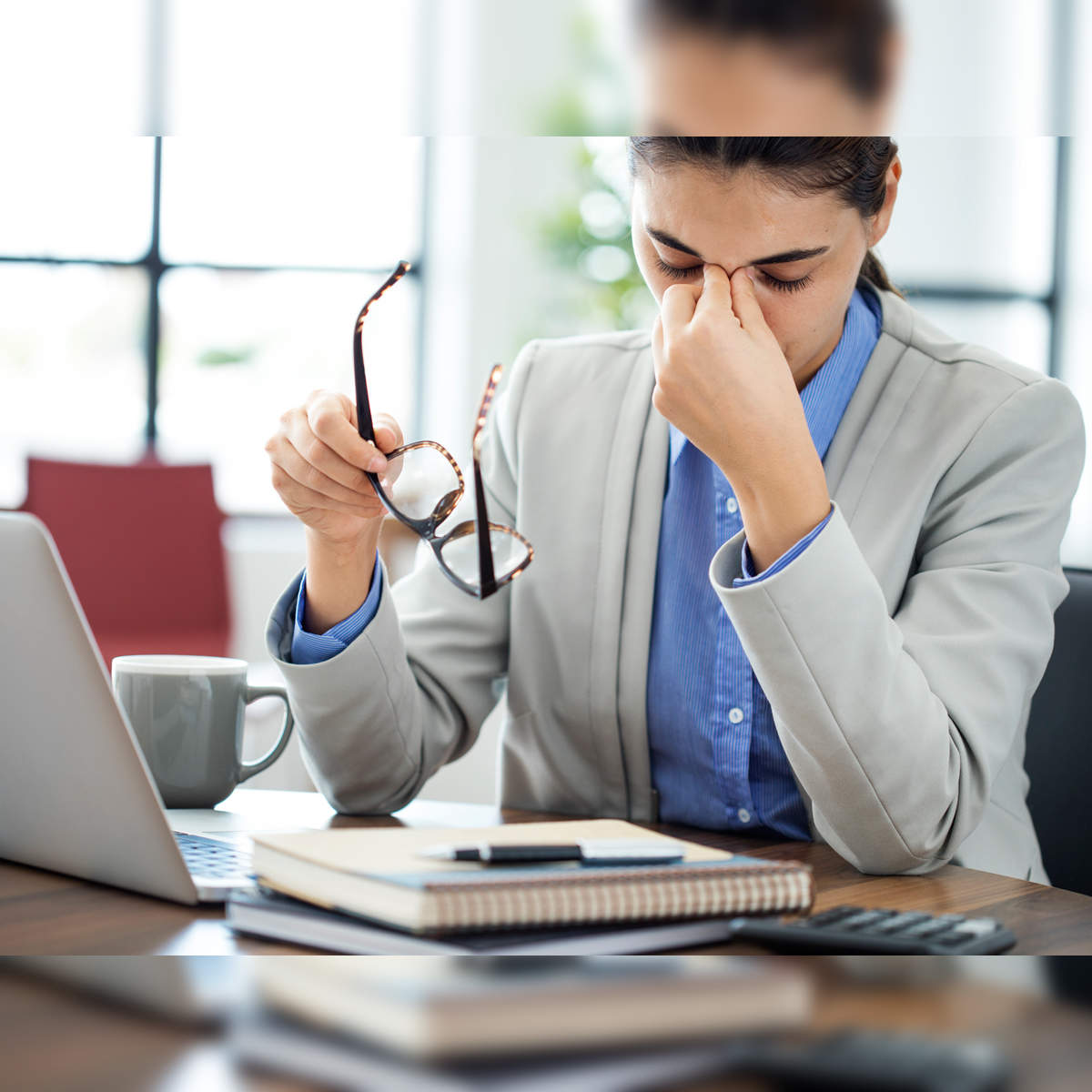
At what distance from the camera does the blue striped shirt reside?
98cm

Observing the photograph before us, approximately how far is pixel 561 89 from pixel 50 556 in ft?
1.12

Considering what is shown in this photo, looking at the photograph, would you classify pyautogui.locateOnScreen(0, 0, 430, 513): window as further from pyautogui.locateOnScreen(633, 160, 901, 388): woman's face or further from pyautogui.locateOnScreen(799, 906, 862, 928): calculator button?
pyautogui.locateOnScreen(799, 906, 862, 928): calculator button

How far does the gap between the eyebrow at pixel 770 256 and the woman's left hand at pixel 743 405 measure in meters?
0.01

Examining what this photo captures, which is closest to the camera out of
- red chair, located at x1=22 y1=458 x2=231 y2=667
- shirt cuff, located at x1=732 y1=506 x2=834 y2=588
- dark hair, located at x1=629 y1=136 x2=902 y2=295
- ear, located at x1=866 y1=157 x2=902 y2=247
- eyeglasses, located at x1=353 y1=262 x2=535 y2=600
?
dark hair, located at x1=629 y1=136 x2=902 y2=295

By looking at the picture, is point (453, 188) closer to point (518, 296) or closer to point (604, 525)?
point (518, 296)

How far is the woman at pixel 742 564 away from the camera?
75 cm

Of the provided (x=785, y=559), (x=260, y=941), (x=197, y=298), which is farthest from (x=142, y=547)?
(x=260, y=941)

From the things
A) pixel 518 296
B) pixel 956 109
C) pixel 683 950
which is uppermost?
pixel 518 296

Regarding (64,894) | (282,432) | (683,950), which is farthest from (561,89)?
(282,432)

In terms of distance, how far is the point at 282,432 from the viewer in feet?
2.90

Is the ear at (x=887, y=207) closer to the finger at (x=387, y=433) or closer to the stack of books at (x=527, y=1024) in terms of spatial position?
the finger at (x=387, y=433)

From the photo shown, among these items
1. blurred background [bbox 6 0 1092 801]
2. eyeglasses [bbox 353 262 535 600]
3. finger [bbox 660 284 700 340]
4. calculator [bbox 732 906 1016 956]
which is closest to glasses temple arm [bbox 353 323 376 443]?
eyeglasses [bbox 353 262 535 600]

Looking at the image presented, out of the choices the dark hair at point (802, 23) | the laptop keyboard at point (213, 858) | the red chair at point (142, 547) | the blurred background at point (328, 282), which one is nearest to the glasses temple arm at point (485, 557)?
the laptop keyboard at point (213, 858)

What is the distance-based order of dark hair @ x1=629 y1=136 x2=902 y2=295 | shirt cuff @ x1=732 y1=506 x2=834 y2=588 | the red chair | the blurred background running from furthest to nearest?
the blurred background, the red chair, shirt cuff @ x1=732 y1=506 x2=834 y2=588, dark hair @ x1=629 y1=136 x2=902 y2=295
